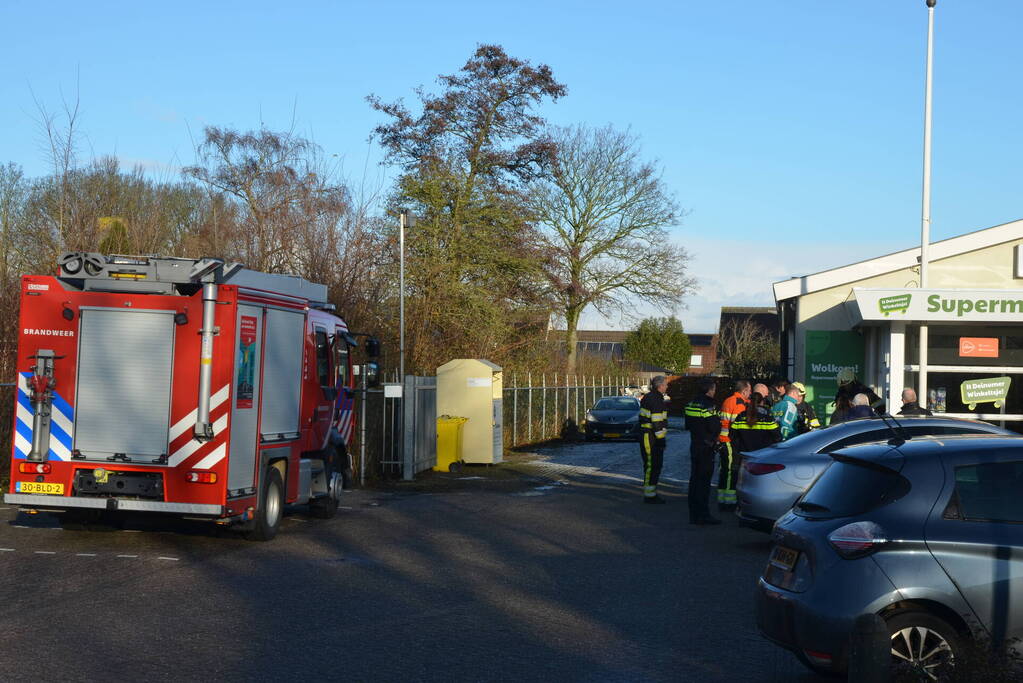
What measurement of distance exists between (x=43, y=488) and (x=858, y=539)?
872 centimetres

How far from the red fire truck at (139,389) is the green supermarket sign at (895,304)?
12.4 meters

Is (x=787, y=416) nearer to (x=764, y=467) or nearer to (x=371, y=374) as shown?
(x=764, y=467)

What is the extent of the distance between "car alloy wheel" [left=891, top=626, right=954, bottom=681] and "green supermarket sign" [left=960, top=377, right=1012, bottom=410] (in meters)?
17.1

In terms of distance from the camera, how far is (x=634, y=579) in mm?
10766

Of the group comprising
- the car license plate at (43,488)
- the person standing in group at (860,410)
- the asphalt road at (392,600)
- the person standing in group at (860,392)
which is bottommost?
the asphalt road at (392,600)

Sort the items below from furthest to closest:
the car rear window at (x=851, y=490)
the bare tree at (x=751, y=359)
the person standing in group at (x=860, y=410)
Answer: the bare tree at (x=751, y=359), the person standing in group at (x=860, y=410), the car rear window at (x=851, y=490)

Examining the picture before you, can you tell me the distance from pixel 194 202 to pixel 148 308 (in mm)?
22850

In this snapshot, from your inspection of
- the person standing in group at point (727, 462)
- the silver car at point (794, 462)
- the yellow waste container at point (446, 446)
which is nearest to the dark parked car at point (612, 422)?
the yellow waste container at point (446, 446)

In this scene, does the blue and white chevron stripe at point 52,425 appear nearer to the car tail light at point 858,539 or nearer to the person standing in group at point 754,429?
the person standing in group at point 754,429

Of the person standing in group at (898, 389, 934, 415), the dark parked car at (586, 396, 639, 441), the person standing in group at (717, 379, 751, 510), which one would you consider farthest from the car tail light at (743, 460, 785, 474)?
the dark parked car at (586, 396, 639, 441)

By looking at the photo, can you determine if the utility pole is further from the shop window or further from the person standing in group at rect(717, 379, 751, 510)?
the shop window

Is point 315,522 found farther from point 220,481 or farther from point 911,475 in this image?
point 911,475

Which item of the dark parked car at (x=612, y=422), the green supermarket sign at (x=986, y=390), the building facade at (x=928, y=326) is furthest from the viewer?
the dark parked car at (x=612, y=422)

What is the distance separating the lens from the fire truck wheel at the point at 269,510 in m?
12.7
